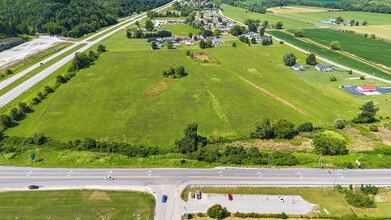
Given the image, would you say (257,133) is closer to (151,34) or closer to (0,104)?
(0,104)

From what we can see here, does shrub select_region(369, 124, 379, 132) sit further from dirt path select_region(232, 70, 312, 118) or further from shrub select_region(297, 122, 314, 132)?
shrub select_region(297, 122, 314, 132)

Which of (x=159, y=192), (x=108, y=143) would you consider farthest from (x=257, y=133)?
(x=108, y=143)

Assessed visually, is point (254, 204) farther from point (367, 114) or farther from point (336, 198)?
point (367, 114)

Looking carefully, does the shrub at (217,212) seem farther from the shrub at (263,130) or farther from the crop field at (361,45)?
the crop field at (361,45)

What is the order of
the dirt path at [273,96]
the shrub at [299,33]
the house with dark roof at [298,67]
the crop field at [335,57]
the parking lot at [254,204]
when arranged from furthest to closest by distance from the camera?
the shrub at [299,33] → the house with dark roof at [298,67] → the crop field at [335,57] → the dirt path at [273,96] → the parking lot at [254,204]

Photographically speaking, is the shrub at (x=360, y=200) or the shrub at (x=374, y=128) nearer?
the shrub at (x=360, y=200)

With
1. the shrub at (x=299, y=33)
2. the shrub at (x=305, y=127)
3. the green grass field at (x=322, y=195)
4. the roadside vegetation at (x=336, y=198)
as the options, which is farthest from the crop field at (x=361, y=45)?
the green grass field at (x=322, y=195)

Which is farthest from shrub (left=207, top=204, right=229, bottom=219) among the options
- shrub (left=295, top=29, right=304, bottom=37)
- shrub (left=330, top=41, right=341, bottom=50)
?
shrub (left=295, top=29, right=304, bottom=37)
